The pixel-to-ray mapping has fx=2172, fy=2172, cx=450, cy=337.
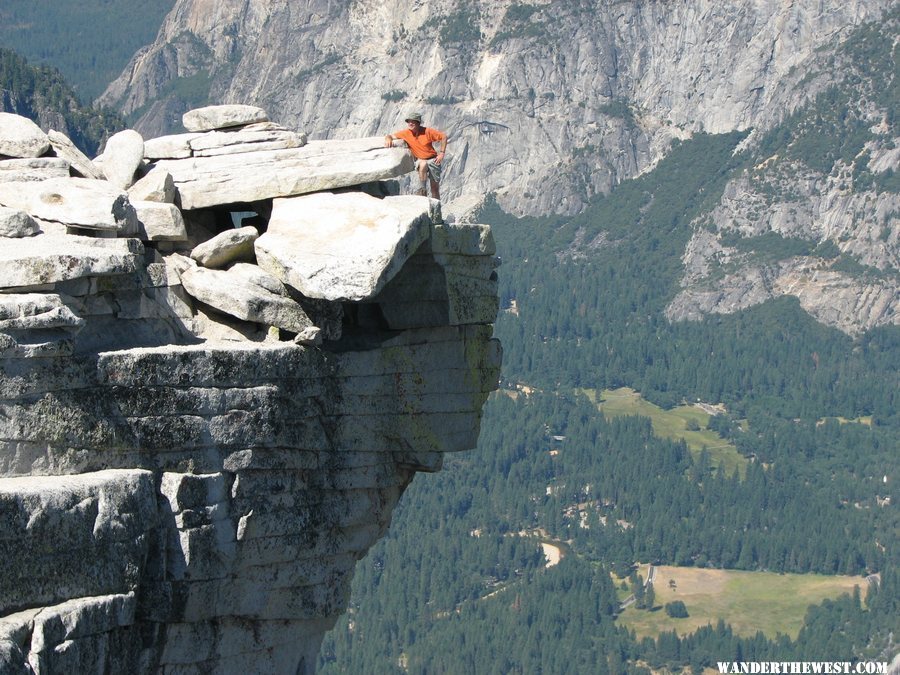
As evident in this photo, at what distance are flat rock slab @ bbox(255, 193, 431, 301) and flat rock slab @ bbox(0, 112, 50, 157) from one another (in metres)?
3.34

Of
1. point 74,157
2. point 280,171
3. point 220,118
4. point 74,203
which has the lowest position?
point 74,203

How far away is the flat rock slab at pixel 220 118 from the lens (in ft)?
108

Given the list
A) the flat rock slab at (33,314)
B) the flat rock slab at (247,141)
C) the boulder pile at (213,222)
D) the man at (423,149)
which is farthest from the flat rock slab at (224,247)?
the flat rock slab at (33,314)

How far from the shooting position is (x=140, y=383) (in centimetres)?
2720

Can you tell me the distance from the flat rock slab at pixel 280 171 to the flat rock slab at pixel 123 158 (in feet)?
1.24

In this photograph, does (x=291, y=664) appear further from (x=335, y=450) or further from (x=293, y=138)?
(x=293, y=138)

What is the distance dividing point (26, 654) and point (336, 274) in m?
6.99

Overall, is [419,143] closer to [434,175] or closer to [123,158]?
[434,175]

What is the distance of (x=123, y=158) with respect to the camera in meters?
31.8

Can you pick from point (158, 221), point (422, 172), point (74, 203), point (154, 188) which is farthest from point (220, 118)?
point (74, 203)

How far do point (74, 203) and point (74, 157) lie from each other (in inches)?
105

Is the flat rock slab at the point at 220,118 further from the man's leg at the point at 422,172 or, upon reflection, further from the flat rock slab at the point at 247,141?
the man's leg at the point at 422,172

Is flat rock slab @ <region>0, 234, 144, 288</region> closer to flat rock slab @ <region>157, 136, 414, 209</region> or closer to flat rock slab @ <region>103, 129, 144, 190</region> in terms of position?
flat rock slab @ <region>157, 136, 414, 209</region>

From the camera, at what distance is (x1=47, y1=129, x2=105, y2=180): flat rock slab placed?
100 ft
